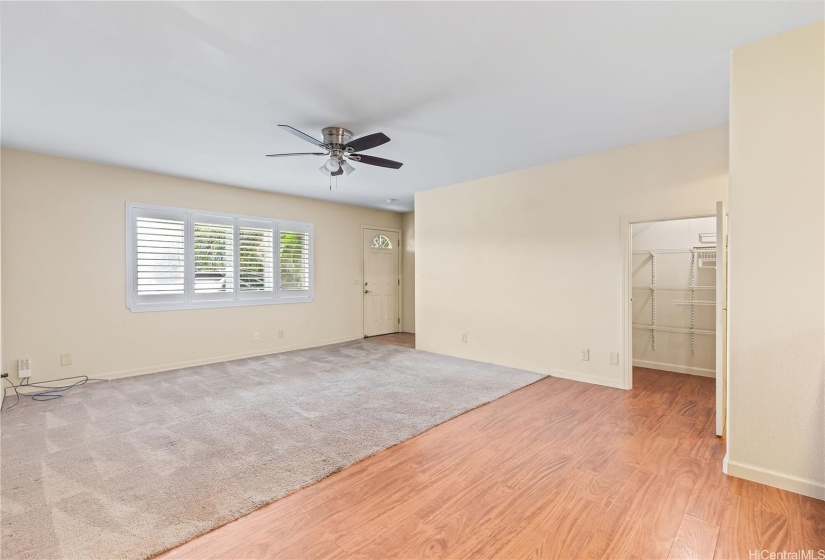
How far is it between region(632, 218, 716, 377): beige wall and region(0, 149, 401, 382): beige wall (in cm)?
532

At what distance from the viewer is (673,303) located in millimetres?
4699

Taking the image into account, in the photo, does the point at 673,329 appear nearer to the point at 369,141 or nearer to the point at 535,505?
the point at 535,505

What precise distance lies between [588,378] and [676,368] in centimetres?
134

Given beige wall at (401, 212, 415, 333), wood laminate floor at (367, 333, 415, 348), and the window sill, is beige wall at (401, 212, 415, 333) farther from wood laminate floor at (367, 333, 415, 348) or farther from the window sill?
the window sill

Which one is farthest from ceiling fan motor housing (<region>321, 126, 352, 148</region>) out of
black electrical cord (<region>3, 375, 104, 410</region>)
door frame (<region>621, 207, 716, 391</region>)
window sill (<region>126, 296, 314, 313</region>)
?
black electrical cord (<region>3, 375, 104, 410</region>)

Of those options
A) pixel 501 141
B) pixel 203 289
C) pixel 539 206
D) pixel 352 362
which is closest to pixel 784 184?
pixel 501 141

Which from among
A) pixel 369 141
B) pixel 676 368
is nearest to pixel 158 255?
pixel 369 141

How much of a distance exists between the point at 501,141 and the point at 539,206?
1.22 metres

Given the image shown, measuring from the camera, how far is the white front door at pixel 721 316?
2707 millimetres

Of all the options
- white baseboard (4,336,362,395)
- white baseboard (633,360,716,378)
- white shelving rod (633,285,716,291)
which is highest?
white shelving rod (633,285,716,291)

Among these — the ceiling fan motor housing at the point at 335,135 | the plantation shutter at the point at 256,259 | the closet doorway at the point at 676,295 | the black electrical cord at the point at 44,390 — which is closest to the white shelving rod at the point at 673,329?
the closet doorway at the point at 676,295

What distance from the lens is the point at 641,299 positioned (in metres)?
4.95

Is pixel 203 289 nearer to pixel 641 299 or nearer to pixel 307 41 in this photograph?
pixel 307 41

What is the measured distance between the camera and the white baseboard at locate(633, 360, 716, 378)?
14.4ft
